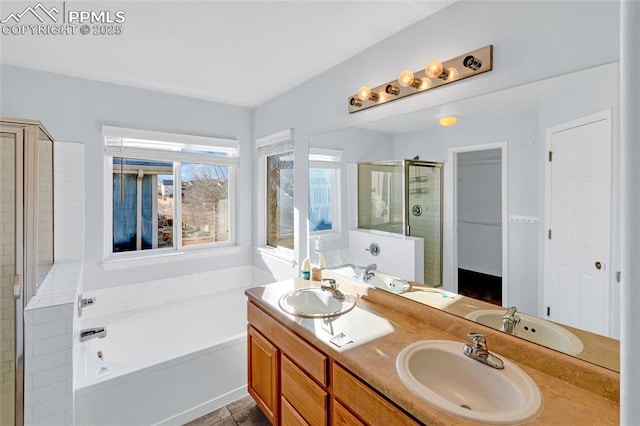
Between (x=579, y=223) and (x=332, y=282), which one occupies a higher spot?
(x=579, y=223)

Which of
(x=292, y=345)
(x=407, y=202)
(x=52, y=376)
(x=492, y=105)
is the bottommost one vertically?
(x=52, y=376)

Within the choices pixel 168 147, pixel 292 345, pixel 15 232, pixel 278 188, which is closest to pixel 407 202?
pixel 292 345

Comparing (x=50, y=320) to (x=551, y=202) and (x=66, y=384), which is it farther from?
(x=551, y=202)

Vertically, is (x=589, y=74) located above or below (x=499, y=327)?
above

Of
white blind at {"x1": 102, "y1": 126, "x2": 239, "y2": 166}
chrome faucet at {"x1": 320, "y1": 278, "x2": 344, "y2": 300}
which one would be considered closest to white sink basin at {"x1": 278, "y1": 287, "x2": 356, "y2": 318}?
chrome faucet at {"x1": 320, "y1": 278, "x2": 344, "y2": 300}

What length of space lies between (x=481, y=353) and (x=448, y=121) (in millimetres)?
1110

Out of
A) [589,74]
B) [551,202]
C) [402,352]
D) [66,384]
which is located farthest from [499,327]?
[66,384]

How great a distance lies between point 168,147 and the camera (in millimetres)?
2980

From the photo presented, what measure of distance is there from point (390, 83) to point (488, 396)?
1644mm

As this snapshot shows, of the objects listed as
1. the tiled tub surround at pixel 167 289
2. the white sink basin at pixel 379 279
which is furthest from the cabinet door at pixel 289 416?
the tiled tub surround at pixel 167 289

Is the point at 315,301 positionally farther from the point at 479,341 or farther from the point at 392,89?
the point at 392,89

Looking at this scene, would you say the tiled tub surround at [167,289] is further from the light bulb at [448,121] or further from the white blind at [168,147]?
the light bulb at [448,121]

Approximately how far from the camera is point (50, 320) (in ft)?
4.93

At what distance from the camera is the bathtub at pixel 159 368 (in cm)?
186
